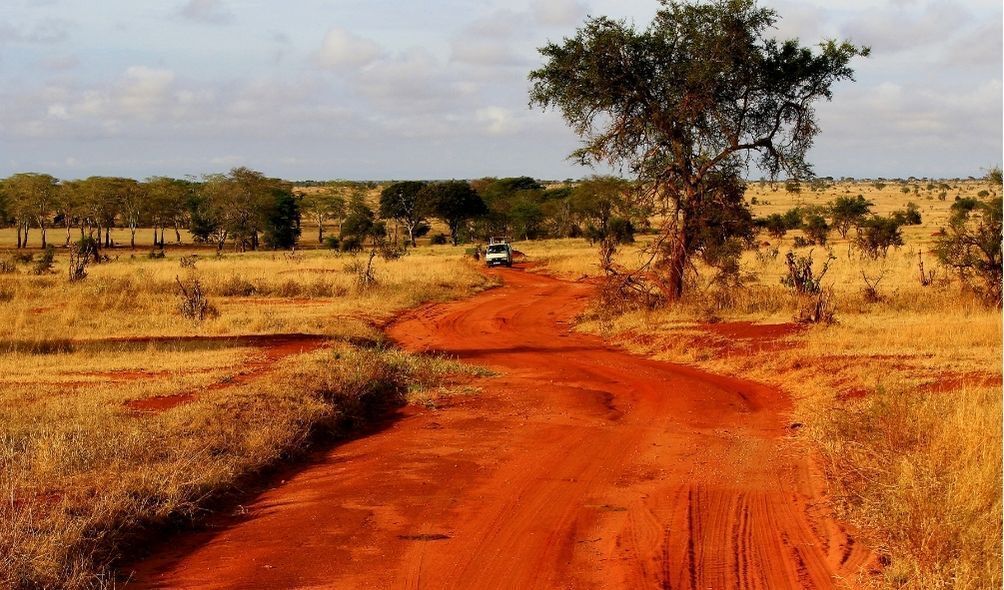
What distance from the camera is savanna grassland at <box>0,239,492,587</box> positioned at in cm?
662

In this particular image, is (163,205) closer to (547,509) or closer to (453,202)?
(453,202)

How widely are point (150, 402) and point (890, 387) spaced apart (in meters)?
9.30

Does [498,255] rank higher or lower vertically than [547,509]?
higher

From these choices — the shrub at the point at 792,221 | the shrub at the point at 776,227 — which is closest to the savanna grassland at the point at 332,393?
the shrub at the point at 776,227

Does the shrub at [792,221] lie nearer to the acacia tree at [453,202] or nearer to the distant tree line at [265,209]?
the distant tree line at [265,209]

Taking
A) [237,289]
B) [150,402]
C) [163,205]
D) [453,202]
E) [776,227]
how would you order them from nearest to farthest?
[150,402], [237,289], [776,227], [453,202], [163,205]

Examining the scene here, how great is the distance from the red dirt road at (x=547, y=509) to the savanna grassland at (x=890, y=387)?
445mm

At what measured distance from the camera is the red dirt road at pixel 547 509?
633 centimetres

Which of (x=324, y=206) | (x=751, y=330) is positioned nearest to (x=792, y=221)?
(x=751, y=330)

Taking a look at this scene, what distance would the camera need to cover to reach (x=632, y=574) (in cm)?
626

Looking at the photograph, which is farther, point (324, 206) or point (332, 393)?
point (324, 206)

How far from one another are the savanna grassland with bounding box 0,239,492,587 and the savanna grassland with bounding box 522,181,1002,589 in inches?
214

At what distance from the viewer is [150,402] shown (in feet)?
38.2

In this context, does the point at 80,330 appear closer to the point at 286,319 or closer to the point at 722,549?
the point at 286,319
